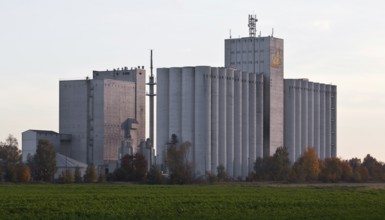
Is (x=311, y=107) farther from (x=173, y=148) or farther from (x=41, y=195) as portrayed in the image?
(x=41, y=195)

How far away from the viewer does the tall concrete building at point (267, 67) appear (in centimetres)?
14275

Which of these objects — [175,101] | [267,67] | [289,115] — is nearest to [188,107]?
[175,101]

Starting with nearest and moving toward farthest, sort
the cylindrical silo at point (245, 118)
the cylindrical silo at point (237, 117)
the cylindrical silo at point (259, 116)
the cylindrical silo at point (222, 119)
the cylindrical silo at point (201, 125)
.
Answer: the cylindrical silo at point (201, 125), the cylindrical silo at point (222, 119), the cylindrical silo at point (237, 117), the cylindrical silo at point (245, 118), the cylindrical silo at point (259, 116)

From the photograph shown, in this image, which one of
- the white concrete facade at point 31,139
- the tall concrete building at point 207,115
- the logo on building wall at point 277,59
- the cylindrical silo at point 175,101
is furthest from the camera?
the logo on building wall at point 277,59

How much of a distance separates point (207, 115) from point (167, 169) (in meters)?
8.74

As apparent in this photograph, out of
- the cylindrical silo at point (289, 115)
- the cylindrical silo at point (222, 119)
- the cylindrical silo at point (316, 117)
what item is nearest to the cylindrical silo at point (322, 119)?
the cylindrical silo at point (316, 117)

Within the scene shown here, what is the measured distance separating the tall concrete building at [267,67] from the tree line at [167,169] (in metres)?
4.30

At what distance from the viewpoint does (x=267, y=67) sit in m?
143

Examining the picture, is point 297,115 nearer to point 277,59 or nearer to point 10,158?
point 277,59

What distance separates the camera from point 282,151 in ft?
458

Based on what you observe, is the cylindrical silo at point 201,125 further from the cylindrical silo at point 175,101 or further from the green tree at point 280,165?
the green tree at point 280,165

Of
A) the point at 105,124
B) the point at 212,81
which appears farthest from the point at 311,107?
the point at 105,124

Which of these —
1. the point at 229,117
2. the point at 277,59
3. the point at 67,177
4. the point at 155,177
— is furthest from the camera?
the point at 277,59

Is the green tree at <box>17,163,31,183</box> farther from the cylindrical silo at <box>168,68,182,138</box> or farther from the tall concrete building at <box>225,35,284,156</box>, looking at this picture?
the tall concrete building at <box>225,35,284,156</box>
